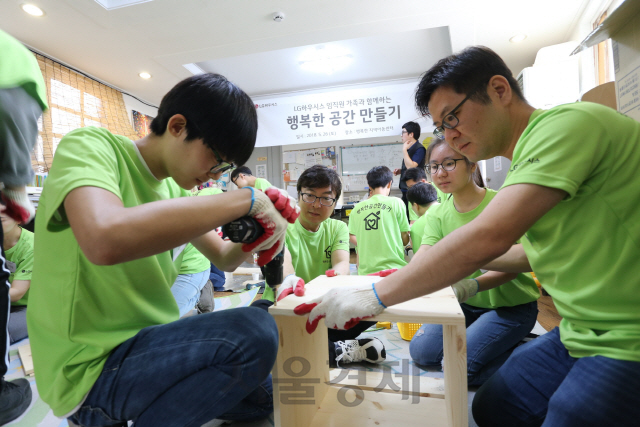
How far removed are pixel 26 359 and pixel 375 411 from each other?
184 cm

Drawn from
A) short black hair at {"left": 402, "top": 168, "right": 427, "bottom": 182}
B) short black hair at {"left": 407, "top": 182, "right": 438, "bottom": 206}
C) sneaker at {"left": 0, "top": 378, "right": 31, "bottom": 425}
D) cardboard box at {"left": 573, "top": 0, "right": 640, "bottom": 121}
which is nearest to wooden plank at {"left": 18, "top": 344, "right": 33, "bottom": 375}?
sneaker at {"left": 0, "top": 378, "right": 31, "bottom": 425}

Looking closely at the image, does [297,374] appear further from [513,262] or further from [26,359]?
[26,359]

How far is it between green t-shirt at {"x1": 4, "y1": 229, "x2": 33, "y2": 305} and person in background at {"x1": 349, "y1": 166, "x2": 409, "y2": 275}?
2188mm

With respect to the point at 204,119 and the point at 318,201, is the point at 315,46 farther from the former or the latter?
the point at 204,119

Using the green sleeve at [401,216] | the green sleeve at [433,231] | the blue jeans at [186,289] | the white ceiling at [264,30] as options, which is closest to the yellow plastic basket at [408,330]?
the green sleeve at [433,231]

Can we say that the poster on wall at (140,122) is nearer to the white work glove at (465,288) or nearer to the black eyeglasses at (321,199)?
the black eyeglasses at (321,199)

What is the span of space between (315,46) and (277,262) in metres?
3.31

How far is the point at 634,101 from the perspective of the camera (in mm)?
1034

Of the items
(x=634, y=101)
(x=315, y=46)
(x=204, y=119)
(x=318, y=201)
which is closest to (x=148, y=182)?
(x=204, y=119)

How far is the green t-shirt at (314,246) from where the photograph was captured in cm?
173

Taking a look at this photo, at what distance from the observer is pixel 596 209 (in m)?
0.75

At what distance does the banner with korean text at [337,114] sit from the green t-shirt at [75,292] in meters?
3.65

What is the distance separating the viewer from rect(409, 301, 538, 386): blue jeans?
1.44m

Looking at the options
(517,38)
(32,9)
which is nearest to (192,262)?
(32,9)
